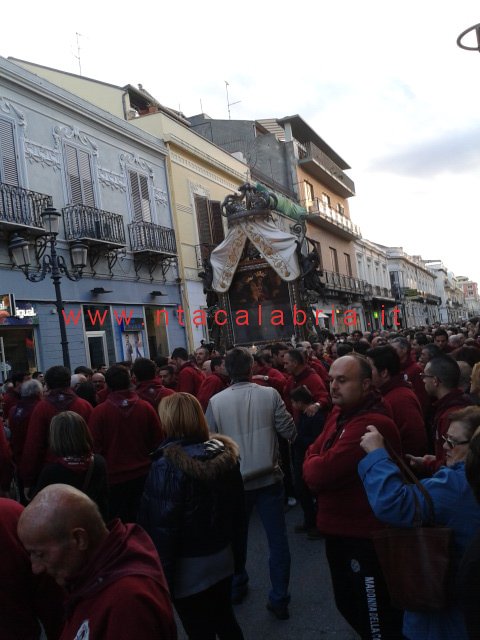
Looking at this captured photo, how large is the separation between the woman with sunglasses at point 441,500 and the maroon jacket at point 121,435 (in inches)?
114

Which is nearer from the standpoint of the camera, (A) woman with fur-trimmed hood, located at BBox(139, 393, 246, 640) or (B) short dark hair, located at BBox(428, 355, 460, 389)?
(A) woman with fur-trimmed hood, located at BBox(139, 393, 246, 640)

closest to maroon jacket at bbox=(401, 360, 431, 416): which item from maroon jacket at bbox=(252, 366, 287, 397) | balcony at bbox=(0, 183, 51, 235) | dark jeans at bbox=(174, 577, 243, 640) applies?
maroon jacket at bbox=(252, 366, 287, 397)

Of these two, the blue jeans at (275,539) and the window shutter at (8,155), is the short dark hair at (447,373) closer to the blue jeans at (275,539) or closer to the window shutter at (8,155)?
the blue jeans at (275,539)

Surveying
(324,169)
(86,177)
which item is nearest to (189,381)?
(86,177)

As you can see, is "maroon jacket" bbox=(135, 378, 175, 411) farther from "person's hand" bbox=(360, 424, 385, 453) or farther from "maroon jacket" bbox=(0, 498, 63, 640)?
"person's hand" bbox=(360, 424, 385, 453)

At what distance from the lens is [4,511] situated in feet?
7.77

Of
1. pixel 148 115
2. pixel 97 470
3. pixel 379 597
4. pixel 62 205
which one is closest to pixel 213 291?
pixel 62 205

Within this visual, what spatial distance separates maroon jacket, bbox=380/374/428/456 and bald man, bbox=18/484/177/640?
2346 millimetres

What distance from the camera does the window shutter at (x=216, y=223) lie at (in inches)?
882

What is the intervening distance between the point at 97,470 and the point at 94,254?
12997 mm

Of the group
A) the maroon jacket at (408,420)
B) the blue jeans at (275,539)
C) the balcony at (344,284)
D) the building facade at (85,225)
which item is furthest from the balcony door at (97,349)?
the balcony at (344,284)

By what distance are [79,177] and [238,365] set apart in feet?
43.7

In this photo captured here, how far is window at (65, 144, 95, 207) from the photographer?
15.8 meters

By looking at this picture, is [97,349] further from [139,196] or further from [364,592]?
[364,592]
